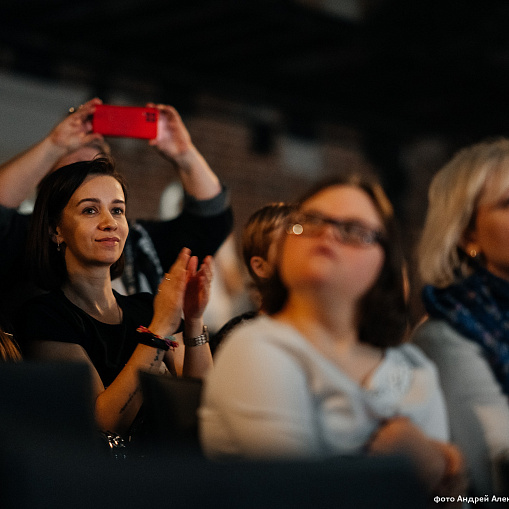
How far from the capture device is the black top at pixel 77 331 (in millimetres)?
1641

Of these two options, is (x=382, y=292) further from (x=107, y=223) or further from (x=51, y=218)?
(x=51, y=218)

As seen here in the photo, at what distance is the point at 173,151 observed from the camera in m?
2.11

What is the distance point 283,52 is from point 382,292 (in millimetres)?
4499

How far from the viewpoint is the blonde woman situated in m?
1.29

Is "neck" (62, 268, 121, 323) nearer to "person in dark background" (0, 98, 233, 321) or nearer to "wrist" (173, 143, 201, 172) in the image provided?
"person in dark background" (0, 98, 233, 321)

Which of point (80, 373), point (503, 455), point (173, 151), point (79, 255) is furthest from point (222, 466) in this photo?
point (173, 151)

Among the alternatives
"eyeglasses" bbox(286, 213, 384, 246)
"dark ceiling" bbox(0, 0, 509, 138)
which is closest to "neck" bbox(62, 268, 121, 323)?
"eyeglasses" bbox(286, 213, 384, 246)

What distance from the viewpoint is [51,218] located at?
1.83m

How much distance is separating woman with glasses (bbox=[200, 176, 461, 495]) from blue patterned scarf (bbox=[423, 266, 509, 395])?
0.93ft

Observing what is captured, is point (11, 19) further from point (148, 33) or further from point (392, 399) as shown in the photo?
point (392, 399)

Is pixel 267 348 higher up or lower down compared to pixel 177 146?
lower down

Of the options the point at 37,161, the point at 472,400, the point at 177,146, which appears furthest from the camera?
the point at 177,146

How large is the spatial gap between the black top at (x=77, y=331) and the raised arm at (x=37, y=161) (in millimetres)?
351

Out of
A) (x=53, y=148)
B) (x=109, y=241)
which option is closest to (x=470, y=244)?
(x=109, y=241)
